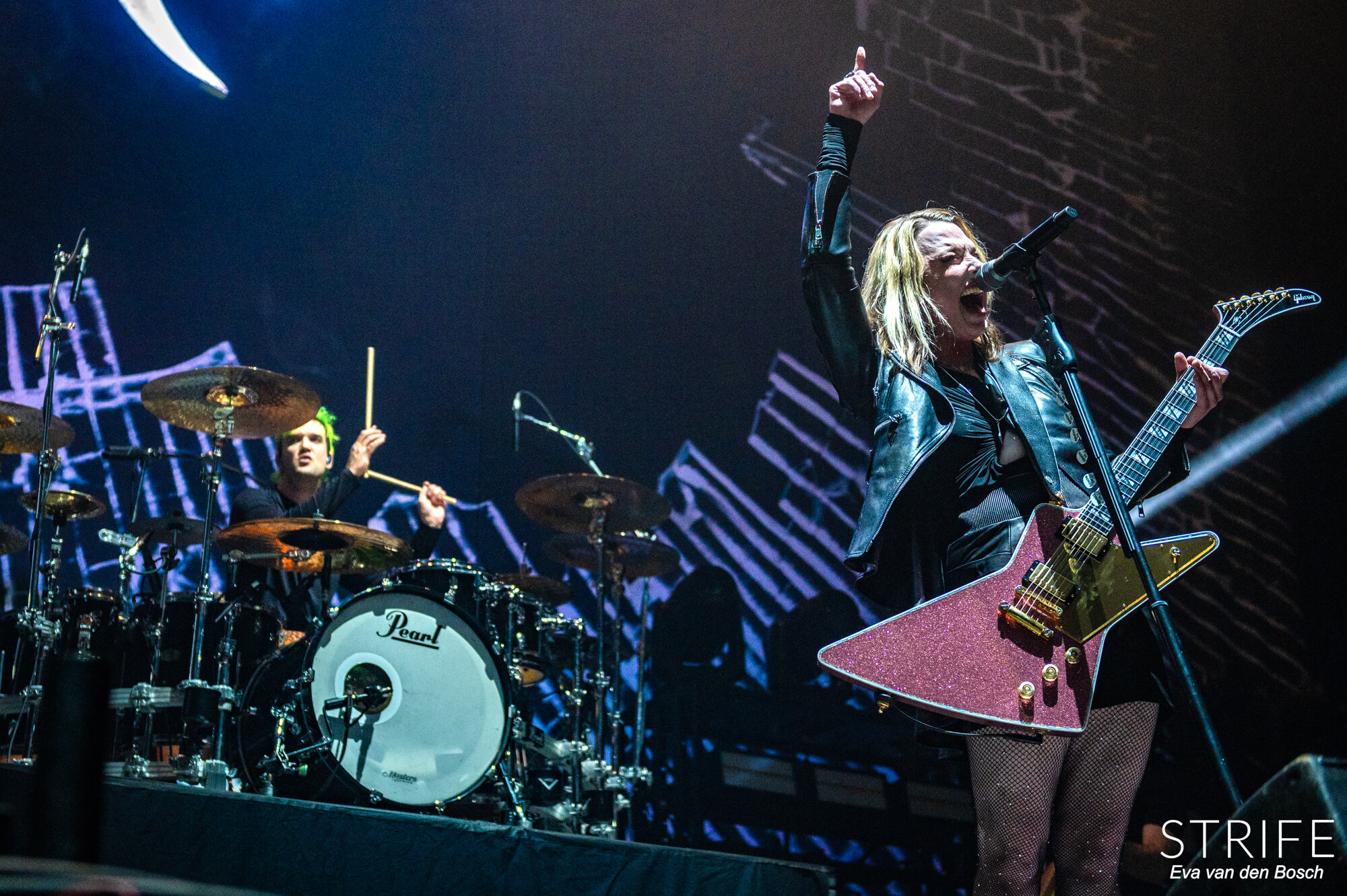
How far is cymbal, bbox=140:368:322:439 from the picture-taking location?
3.94 m

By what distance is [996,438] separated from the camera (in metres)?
2.13

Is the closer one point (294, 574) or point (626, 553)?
point (294, 574)

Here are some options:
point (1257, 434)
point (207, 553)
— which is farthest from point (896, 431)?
point (1257, 434)

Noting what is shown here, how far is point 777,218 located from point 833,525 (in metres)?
1.64

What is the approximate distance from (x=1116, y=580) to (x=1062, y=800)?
0.39m

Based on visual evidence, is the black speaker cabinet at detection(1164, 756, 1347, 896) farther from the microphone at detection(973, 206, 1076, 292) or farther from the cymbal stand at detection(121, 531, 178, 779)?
the cymbal stand at detection(121, 531, 178, 779)

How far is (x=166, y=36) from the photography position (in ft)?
17.2

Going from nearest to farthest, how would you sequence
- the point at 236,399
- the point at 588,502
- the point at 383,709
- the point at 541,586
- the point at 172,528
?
the point at 383,709
the point at 236,399
the point at 172,528
the point at 588,502
the point at 541,586

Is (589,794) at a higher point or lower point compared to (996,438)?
lower

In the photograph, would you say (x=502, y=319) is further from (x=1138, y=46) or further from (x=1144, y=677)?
(x=1144, y=677)

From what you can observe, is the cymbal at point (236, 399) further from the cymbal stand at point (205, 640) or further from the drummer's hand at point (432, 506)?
the drummer's hand at point (432, 506)

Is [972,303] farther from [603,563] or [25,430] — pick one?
[25,430]

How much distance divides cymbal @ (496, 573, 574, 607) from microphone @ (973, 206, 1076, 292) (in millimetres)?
2701

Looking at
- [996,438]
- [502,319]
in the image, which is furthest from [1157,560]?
[502,319]
